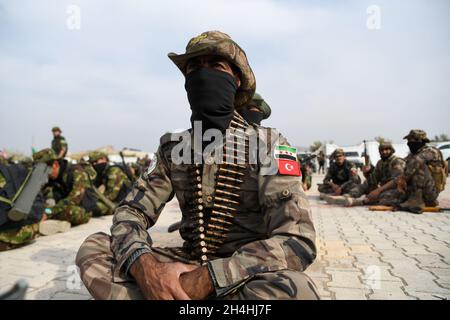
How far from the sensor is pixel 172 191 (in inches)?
83.1

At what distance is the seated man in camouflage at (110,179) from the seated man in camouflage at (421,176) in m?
5.97

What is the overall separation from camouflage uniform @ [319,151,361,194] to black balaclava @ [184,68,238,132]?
308 inches

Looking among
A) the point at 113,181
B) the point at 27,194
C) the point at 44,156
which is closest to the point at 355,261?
the point at 27,194

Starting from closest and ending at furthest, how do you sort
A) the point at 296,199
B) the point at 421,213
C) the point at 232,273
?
the point at 232,273 < the point at 296,199 < the point at 421,213

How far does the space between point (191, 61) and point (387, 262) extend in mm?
2729

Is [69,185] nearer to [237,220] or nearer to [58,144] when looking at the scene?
[58,144]

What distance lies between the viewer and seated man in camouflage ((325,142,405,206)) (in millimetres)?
7375

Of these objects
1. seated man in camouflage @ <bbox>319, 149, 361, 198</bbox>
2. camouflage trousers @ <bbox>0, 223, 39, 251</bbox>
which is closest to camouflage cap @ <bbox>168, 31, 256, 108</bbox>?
camouflage trousers @ <bbox>0, 223, 39, 251</bbox>

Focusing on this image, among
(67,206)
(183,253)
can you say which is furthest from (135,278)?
(67,206)

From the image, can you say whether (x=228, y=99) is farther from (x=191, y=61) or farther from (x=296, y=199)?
(x=296, y=199)

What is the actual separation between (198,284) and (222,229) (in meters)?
0.46

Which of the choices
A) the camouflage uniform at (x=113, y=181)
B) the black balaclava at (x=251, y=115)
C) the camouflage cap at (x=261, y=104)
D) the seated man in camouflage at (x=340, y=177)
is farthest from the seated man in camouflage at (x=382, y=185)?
the camouflage uniform at (x=113, y=181)

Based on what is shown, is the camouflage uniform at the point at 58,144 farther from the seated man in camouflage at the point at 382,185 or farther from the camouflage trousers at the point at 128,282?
the camouflage trousers at the point at 128,282

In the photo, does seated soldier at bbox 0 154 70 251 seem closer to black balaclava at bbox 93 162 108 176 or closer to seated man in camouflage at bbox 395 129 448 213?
black balaclava at bbox 93 162 108 176
